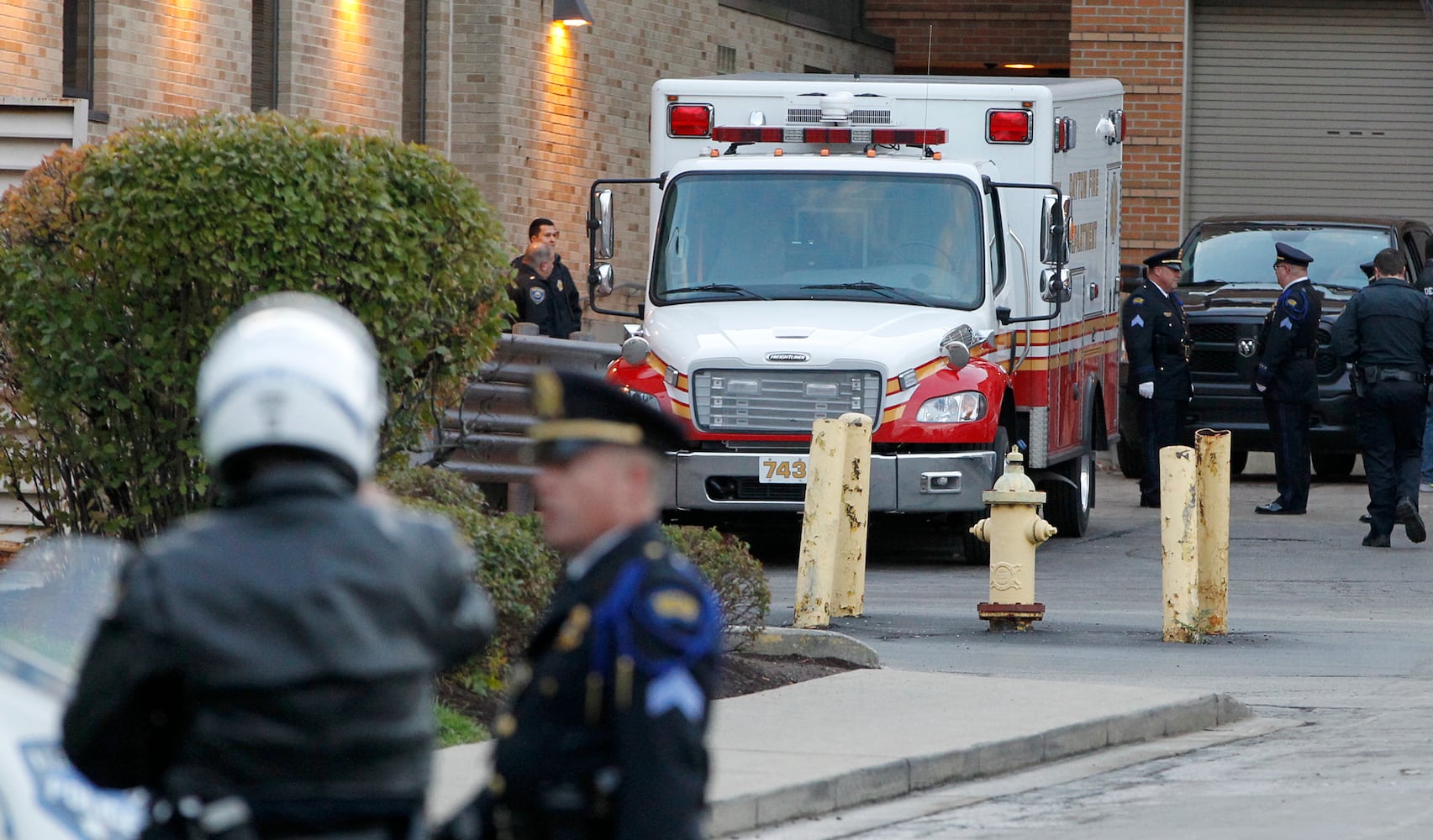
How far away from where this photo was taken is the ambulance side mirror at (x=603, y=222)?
15047 mm

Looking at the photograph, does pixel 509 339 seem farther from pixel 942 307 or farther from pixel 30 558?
pixel 30 558

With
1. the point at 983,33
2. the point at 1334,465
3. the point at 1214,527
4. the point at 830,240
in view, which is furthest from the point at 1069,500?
the point at 983,33

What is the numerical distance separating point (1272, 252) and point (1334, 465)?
275cm

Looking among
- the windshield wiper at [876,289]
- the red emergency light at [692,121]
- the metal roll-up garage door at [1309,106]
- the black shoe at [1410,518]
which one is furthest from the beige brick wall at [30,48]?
the metal roll-up garage door at [1309,106]

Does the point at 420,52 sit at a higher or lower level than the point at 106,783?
higher

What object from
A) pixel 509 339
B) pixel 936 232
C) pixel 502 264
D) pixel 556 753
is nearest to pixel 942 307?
pixel 936 232

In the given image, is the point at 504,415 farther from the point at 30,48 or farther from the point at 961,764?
the point at 961,764

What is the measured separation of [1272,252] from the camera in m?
21.0

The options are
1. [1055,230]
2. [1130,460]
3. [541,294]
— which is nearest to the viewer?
[1055,230]

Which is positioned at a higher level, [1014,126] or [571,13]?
[571,13]

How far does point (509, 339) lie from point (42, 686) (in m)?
10.2

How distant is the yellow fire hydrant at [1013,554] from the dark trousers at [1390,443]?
5202mm

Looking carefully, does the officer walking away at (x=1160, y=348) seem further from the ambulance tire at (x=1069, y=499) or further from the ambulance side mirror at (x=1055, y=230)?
the ambulance side mirror at (x=1055, y=230)

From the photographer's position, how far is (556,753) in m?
3.09
